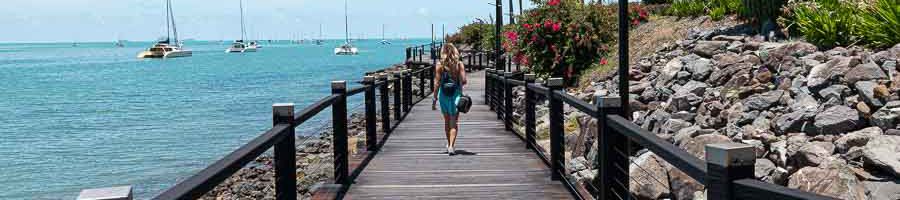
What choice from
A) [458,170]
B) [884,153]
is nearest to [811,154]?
[884,153]

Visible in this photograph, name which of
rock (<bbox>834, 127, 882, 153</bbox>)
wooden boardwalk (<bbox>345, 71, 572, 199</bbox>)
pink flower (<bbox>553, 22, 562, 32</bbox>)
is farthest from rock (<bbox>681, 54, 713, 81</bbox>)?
pink flower (<bbox>553, 22, 562, 32</bbox>)

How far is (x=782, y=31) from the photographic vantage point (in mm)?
13914

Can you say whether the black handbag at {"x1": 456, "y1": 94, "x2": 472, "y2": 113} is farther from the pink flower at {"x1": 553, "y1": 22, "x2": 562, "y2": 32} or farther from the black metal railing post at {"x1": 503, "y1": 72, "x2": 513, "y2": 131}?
the pink flower at {"x1": 553, "y1": 22, "x2": 562, "y2": 32}

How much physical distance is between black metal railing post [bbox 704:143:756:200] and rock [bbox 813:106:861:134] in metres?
6.62

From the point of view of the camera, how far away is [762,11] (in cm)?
1484

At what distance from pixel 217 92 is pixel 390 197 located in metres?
59.1

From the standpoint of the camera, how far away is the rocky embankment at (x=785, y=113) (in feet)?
24.1

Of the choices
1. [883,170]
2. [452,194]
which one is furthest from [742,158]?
[883,170]

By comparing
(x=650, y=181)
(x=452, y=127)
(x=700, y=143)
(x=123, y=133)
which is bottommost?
(x=123, y=133)

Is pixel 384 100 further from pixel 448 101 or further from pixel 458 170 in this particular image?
pixel 458 170

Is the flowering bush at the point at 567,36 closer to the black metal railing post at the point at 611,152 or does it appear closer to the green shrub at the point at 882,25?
the green shrub at the point at 882,25

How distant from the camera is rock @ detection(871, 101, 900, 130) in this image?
8.06 m

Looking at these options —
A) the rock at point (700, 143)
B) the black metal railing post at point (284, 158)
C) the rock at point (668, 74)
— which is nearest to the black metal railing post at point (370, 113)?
the rock at point (700, 143)

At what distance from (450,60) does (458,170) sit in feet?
5.12
